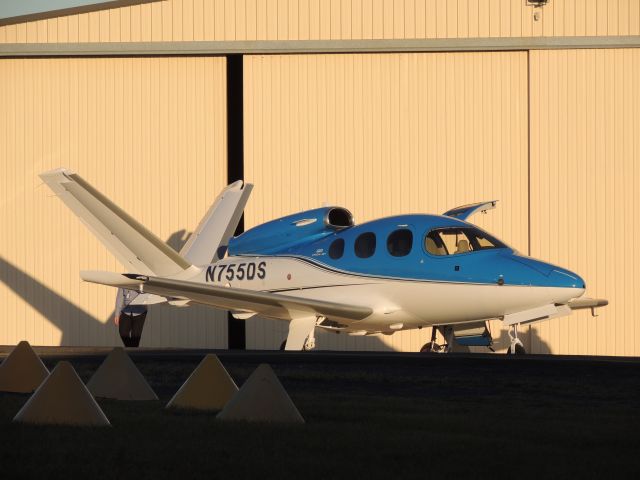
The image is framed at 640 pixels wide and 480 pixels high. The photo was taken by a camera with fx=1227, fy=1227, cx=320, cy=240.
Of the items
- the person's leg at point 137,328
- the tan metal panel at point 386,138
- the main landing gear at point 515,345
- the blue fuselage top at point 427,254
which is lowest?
the person's leg at point 137,328

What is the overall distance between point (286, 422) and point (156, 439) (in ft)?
4.28

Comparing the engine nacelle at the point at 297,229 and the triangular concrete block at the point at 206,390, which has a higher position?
the engine nacelle at the point at 297,229

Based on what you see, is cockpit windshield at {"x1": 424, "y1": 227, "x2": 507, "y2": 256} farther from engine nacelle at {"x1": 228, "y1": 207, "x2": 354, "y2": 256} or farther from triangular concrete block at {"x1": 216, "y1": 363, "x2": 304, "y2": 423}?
triangular concrete block at {"x1": 216, "y1": 363, "x2": 304, "y2": 423}

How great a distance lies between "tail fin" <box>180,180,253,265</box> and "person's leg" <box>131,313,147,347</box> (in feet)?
6.91

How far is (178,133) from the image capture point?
3123cm

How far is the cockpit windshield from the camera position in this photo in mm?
21188

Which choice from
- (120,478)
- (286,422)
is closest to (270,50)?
(286,422)

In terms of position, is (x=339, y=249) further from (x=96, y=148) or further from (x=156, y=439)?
(x=156, y=439)

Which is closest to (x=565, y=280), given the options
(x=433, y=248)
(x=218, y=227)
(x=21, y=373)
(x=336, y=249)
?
(x=433, y=248)

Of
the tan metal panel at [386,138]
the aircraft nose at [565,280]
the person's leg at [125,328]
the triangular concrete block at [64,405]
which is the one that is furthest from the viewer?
the tan metal panel at [386,138]

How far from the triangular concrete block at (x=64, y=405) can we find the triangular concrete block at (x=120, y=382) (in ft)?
8.48

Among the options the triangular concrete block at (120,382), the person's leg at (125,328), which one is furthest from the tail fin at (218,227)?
the triangular concrete block at (120,382)

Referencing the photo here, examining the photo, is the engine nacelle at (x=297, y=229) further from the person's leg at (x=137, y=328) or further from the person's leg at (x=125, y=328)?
the person's leg at (x=137, y=328)

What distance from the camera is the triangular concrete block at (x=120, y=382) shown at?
12180mm
